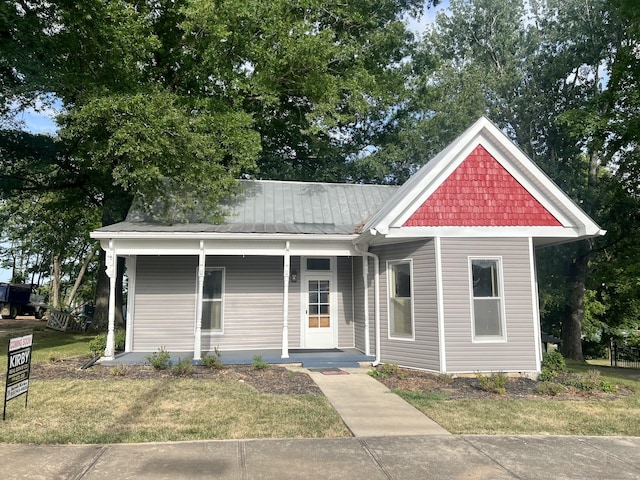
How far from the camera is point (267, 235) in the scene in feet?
37.1

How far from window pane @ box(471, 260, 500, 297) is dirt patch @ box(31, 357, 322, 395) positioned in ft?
14.6

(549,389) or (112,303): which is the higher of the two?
(112,303)

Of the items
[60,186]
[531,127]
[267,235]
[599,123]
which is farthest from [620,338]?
[60,186]

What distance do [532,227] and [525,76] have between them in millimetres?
17936

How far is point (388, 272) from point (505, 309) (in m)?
2.89

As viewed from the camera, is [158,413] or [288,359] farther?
[288,359]

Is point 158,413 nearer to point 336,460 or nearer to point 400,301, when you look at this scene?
point 336,460

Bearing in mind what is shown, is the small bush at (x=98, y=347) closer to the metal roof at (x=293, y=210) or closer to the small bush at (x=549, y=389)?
the metal roof at (x=293, y=210)

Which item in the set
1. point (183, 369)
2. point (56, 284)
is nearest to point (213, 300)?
point (183, 369)

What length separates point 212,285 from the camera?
41.5ft

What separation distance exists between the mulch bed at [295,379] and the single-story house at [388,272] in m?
0.59

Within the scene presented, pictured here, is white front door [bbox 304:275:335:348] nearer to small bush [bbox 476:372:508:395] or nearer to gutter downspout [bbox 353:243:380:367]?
gutter downspout [bbox 353:243:380:367]

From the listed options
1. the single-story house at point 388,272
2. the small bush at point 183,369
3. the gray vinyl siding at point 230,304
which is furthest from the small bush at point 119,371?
the gray vinyl siding at point 230,304

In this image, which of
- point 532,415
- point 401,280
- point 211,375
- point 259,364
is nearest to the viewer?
point 532,415
